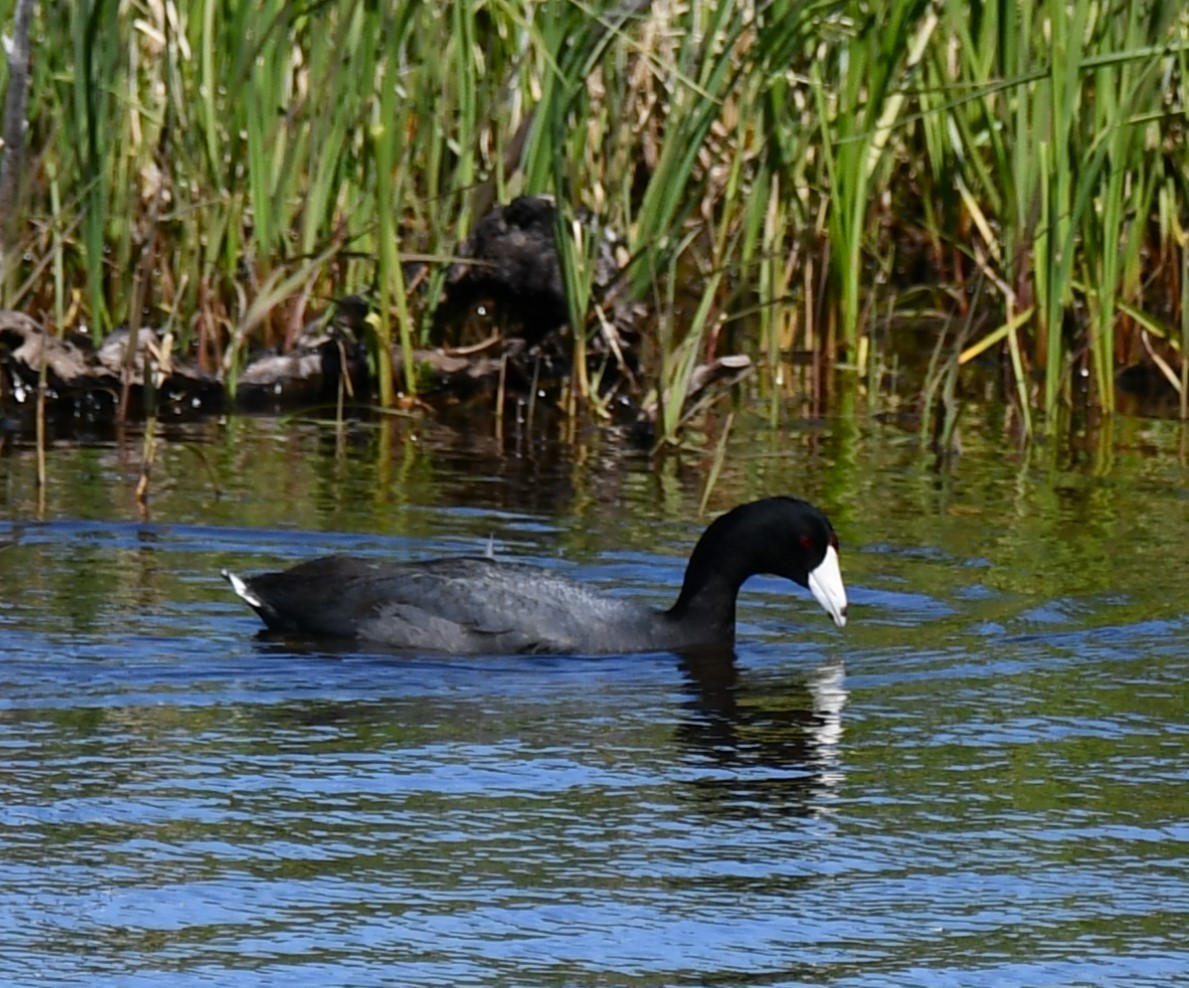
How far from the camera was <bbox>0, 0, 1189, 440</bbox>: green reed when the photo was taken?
823 cm

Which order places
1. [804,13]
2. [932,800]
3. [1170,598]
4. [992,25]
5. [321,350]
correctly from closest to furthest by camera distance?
[932,800], [1170,598], [804,13], [992,25], [321,350]

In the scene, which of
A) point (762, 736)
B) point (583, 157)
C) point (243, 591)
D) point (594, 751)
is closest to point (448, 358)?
point (583, 157)

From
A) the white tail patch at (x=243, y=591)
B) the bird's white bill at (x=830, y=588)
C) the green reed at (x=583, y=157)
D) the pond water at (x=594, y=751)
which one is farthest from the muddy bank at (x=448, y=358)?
the white tail patch at (x=243, y=591)

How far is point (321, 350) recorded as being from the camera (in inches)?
371

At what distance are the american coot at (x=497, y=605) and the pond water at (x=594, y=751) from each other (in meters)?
0.09

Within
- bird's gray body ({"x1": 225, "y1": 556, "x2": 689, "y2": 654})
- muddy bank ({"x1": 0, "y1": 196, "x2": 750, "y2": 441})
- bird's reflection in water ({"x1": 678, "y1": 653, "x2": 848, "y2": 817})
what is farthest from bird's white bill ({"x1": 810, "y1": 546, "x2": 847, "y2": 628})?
muddy bank ({"x1": 0, "y1": 196, "x2": 750, "y2": 441})

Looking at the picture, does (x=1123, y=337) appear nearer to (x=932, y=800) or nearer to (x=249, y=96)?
(x=249, y=96)

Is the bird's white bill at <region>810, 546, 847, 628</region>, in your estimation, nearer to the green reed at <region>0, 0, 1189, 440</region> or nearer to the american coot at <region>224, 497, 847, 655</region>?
the american coot at <region>224, 497, 847, 655</region>

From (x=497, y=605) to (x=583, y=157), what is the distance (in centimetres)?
368

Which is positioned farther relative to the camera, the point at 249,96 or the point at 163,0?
the point at 163,0

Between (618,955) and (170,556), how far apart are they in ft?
10.9

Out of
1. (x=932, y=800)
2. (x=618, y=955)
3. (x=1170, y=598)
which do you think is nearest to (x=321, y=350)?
(x=1170, y=598)

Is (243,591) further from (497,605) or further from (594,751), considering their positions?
(594,751)

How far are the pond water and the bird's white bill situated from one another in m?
0.07
